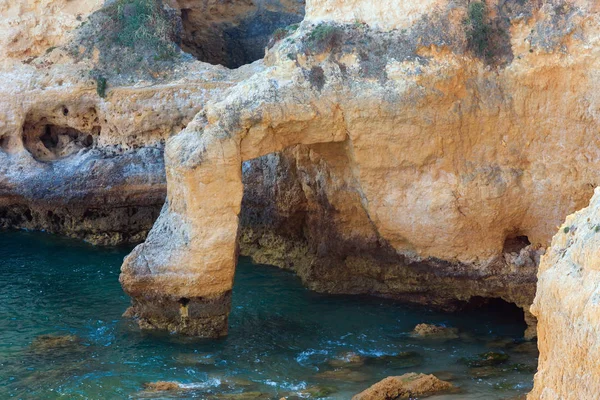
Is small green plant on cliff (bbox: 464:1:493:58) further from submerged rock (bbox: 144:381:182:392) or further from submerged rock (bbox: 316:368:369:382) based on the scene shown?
submerged rock (bbox: 144:381:182:392)

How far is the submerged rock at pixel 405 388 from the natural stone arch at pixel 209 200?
3347mm

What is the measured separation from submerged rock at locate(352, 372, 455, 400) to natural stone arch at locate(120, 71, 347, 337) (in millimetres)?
3347

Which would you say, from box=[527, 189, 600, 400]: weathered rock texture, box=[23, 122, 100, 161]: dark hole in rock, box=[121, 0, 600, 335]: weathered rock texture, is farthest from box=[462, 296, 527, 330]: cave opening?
box=[23, 122, 100, 161]: dark hole in rock

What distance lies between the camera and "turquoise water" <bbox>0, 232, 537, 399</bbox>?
1205 centimetres

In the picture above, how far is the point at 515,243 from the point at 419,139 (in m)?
2.26

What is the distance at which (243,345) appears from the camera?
1367 centimetres

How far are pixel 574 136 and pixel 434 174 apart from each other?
2013mm

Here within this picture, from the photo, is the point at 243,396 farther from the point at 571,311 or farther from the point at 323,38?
the point at 571,311

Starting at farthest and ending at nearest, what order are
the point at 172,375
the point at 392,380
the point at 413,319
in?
1. the point at 413,319
2. the point at 172,375
3. the point at 392,380

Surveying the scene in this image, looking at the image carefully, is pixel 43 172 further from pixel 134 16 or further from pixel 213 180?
pixel 213 180

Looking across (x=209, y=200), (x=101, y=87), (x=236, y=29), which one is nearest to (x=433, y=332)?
(x=209, y=200)

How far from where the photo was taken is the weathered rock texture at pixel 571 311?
22.3ft

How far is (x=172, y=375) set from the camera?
41.1 ft

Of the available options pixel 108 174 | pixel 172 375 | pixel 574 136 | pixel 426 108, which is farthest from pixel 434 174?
pixel 108 174
